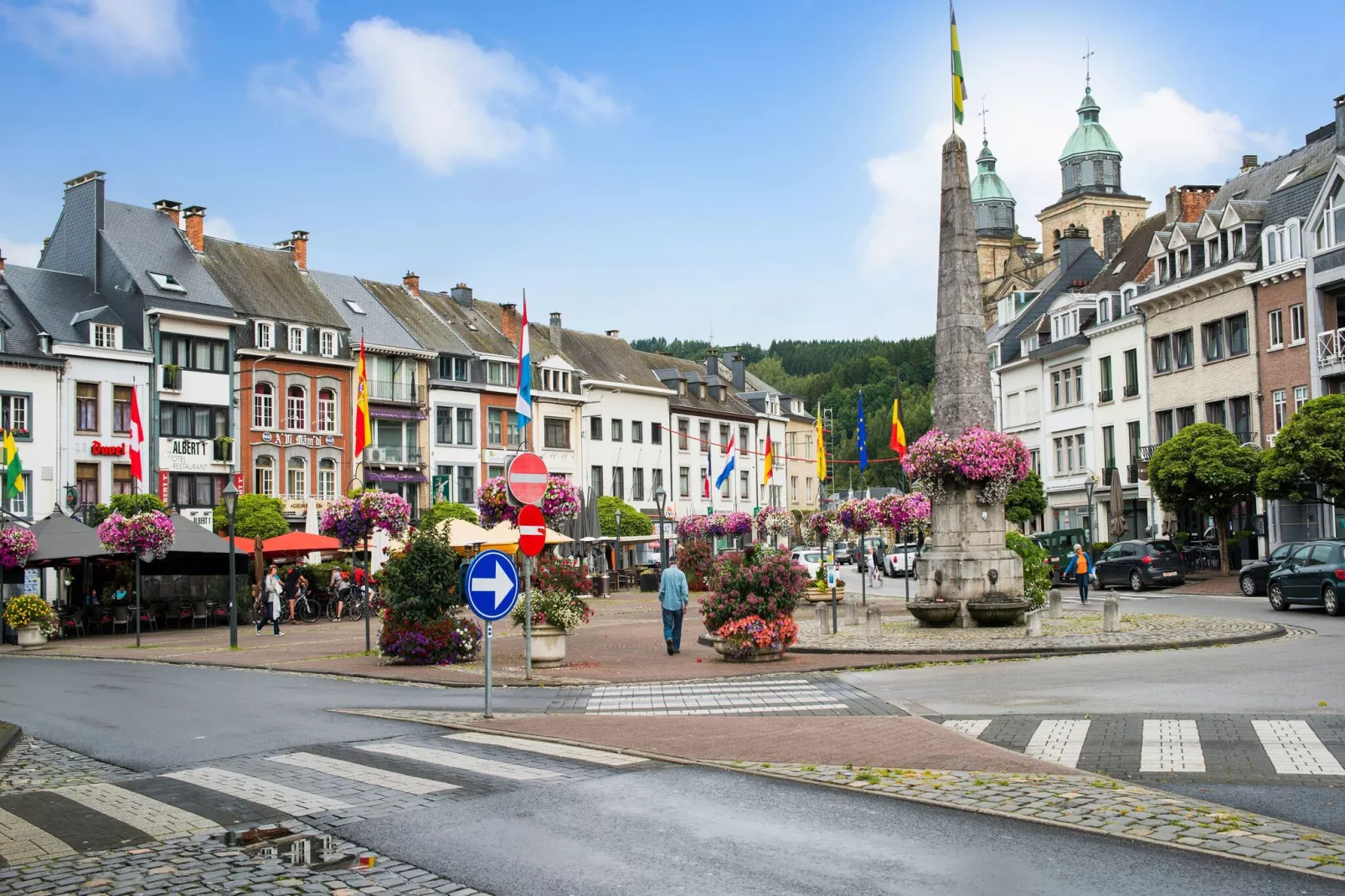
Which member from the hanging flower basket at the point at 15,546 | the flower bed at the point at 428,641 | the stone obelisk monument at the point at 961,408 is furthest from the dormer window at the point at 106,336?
the stone obelisk monument at the point at 961,408

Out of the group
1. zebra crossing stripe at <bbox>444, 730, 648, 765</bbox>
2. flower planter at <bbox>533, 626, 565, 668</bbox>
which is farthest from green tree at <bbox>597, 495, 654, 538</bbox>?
zebra crossing stripe at <bbox>444, 730, 648, 765</bbox>

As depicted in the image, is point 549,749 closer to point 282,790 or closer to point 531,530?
point 282,790

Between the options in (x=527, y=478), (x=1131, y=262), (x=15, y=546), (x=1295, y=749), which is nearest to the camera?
(x=1295, y=749)

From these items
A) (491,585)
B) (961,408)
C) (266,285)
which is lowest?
(491,585)

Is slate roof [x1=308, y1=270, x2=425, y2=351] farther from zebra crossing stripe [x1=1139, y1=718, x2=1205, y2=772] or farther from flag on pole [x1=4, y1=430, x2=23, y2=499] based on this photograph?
zebra crossing stripe [x1=1139, y1=718, x2=1205, y2=772]

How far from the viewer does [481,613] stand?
1302cm

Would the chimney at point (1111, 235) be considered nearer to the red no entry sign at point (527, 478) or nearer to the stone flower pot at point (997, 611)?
the stone flower pot at point (997, 611)

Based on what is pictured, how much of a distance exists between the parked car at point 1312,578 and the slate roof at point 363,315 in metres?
41.5

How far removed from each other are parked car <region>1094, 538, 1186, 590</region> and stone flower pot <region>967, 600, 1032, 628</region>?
1765 cm

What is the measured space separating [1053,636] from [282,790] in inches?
592

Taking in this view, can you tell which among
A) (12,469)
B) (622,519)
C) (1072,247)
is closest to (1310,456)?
(1072,247)

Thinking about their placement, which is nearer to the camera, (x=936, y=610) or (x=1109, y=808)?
(x=1109, y=808)

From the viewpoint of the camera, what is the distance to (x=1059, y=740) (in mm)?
10852

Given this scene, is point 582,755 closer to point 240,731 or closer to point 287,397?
point 240,731
